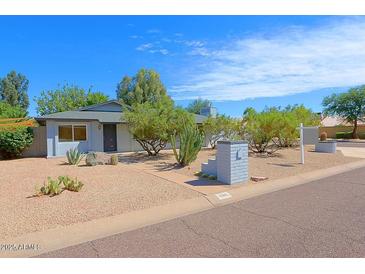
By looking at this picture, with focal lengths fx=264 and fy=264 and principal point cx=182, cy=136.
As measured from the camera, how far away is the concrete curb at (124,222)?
429 centimetres

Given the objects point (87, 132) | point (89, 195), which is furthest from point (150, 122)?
point (89, 195)

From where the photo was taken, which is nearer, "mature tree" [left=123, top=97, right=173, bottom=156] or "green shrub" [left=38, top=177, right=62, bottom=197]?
"green shrub" [left=38, top=177, right=62, bottom=197]

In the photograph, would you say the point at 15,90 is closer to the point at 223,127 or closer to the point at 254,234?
the point at 223,127

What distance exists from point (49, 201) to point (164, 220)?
301cm

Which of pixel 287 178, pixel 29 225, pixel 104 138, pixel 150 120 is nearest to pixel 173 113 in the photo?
pixel 150 120

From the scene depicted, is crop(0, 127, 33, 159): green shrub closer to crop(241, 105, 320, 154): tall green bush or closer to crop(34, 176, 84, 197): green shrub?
crop(34, 176, 84, 197): green shrub

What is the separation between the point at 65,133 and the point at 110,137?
3.12 metres

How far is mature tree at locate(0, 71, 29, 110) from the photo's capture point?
162ft

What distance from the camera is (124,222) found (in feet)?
17.1

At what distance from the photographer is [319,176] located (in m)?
9.88

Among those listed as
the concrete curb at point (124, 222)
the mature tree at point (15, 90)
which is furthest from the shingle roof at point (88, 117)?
the mature tree at point (15, 90)

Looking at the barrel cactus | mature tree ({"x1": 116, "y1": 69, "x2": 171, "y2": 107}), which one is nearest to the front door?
the barrel cactus

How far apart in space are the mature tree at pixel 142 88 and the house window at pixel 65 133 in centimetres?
2110

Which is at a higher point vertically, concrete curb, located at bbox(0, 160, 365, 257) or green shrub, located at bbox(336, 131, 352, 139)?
green shrub, located at bbox(336, 131, 352, 139)
